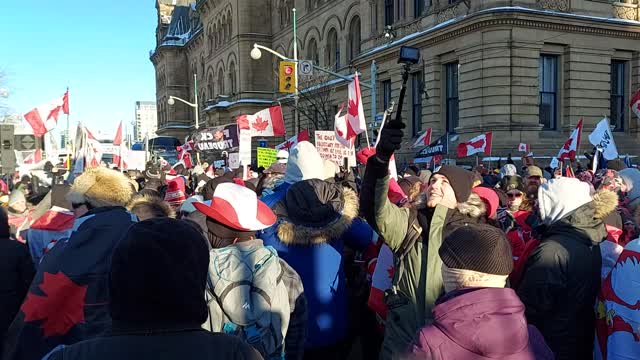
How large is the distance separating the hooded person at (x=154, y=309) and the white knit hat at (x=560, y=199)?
2783 mm

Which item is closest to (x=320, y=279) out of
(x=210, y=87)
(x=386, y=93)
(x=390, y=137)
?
(x=390, y=137)

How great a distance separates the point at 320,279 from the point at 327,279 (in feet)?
0.18

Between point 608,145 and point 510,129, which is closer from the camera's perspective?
point 608,145

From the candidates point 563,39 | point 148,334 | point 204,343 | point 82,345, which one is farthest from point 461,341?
point 563,39

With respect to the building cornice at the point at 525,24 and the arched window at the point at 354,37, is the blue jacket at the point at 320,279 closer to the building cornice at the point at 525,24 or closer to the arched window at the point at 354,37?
the building cornice at the point at 525,24

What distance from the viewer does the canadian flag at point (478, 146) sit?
18.9m

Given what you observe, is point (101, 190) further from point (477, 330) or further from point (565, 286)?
point (565, 286)

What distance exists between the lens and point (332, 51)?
38.4 m

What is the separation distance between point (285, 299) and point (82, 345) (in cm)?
155

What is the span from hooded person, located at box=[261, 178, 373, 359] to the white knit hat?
1340 millimetres

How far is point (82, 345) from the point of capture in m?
1.57

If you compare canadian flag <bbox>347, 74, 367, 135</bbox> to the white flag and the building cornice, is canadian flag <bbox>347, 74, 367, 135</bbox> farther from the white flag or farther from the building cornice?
the building cornice

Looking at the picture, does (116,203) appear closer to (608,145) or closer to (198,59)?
(608,145)

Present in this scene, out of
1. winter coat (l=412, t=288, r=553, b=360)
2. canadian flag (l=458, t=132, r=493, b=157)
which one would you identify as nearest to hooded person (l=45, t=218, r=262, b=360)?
winter coat (l=412, t=288, r=553, b=360)
